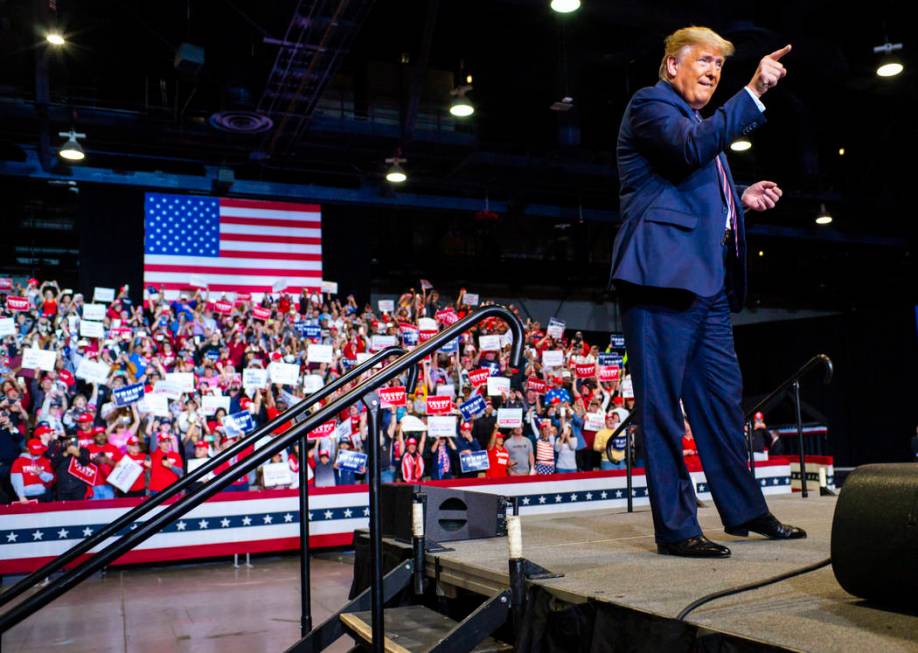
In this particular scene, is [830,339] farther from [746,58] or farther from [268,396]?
[268,396]

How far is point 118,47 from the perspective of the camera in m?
14.6

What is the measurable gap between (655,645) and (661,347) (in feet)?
4.05

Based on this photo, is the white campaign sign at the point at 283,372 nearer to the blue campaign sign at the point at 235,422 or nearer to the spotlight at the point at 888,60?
the blue campaign sign at the point at 235,422

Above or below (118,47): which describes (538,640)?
below

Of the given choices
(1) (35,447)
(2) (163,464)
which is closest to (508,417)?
(2) (163,464)

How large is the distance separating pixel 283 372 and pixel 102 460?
2.68 metres

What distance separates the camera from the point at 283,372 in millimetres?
11086

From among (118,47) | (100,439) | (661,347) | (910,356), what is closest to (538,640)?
(661,347)

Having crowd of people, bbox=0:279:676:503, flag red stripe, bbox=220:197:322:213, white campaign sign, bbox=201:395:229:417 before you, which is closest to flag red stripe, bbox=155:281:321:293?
crowd of people, bbox=0:279:676:503

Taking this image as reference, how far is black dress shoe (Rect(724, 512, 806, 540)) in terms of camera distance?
10.4 feet

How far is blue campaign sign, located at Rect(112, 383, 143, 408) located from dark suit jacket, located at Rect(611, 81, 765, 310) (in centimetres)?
844

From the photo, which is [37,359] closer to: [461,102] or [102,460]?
[102,460]

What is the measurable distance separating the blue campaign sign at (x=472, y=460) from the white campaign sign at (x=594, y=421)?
2.08m

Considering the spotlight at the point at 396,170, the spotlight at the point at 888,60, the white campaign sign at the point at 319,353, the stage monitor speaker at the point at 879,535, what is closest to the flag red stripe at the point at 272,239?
the spotlight at the point at 396,170
